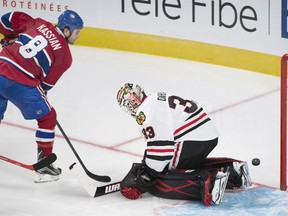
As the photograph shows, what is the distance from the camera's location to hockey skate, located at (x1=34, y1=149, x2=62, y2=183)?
439 cm

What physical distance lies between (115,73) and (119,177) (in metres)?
2.02

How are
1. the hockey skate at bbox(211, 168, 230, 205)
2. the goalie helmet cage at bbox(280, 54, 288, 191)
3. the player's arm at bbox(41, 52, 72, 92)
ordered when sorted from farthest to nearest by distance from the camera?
the player's arm at bbox(41, 52, 72, 92) → the goalie helmet cage at bbox(280, 54, 288, 191) → the hockey skate at bbox(211, 168, 230, 205)

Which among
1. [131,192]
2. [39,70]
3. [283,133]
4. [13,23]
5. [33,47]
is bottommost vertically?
[131,192]

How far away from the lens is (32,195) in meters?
4.20

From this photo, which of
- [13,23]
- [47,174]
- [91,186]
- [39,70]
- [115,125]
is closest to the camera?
[91,186]

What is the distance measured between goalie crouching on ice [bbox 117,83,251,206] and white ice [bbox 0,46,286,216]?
0.09m

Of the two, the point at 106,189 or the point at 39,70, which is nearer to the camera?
the point at 106,189

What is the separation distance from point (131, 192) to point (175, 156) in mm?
283

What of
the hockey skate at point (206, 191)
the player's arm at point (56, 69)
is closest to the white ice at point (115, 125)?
the hockey skate at point (206, 191)

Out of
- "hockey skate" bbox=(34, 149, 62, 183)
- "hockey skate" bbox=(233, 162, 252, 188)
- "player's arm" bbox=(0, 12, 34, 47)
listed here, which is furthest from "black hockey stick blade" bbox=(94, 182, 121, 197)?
"player's arm" bbox=(0, 12, 34, 47)

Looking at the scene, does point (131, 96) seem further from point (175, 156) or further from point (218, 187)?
point (218, 187)

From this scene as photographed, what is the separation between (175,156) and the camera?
416 cm

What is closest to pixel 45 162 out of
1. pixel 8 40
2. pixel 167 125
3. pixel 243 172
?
pixel 167 125

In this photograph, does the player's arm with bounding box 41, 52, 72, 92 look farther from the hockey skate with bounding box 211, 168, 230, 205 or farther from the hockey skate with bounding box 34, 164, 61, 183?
the hockey skate with bounding box 211, 168, 230, 205
